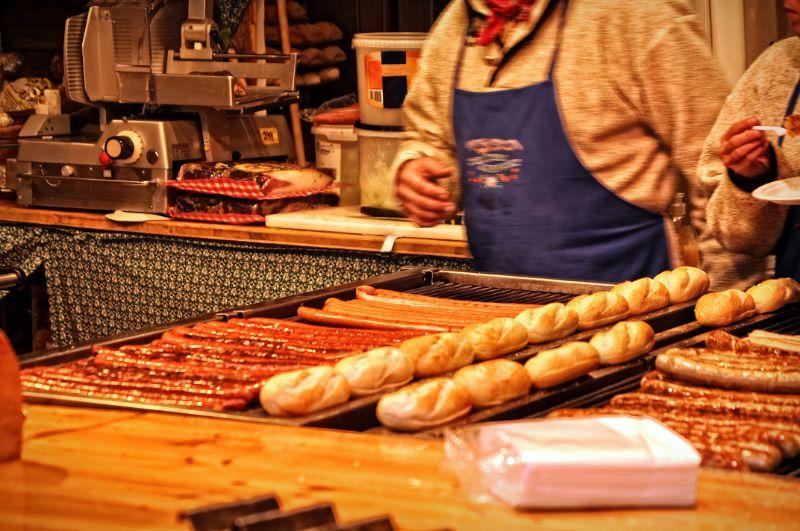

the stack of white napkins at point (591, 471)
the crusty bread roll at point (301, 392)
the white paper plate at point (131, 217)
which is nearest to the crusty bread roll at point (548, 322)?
the crusty bread roll at point (301, 392)

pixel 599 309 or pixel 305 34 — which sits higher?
pixel 305 34

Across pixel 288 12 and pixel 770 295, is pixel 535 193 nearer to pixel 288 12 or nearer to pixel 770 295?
pixel 770 295

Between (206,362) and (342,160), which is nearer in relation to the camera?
(206,362)

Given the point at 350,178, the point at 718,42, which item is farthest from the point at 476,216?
the point at 350,178

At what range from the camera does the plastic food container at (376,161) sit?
5.45m

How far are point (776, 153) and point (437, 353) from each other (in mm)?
1480

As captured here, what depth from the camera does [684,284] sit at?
10.9 feet

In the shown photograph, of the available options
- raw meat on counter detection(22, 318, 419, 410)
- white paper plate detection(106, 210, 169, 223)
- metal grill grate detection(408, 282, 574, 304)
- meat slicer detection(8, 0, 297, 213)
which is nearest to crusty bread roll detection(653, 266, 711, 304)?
metal grill grate detection(408, 282, 574, 304)

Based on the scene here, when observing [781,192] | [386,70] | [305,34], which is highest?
[305,34]

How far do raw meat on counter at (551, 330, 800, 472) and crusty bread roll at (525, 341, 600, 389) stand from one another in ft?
0.51

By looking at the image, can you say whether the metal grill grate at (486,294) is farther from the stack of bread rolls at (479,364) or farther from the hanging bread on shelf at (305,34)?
the hanging bread on shelf at (305,34)

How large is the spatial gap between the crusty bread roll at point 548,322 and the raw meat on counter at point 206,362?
307 mm

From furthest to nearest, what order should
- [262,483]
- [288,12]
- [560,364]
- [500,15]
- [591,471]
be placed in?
[288,12] → [500,15] → [560,364] → [262,483] → [591,471]

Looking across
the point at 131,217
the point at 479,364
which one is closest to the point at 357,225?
the point at 131,217
